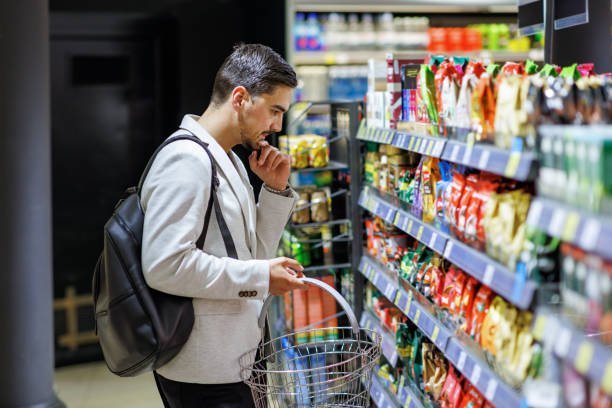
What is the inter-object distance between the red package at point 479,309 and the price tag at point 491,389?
0.75 ft

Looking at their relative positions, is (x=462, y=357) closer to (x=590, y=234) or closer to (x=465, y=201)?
(x=465, y=201)

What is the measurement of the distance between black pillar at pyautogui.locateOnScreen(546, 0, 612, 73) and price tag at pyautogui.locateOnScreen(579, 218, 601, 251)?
202cm

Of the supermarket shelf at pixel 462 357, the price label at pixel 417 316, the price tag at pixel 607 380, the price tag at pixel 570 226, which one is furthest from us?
the price label at pixel 417 316

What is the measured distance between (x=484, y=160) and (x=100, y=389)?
3.54 metres

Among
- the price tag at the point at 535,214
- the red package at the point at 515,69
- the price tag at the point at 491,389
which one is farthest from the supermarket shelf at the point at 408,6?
the price tag at the point at 535,214

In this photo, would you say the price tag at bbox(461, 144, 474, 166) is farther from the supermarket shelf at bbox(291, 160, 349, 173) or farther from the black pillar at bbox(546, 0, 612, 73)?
the supermarket shelf at bbox(291, 160, 349, 173)

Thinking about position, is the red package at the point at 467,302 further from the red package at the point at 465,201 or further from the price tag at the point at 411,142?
the price tag at the point at 411,142

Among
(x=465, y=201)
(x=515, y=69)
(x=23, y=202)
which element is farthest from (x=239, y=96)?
(x=23, y=202)

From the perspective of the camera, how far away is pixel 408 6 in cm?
620

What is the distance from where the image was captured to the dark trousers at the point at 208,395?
2035 millimetres

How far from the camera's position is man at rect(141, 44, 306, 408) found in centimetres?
189

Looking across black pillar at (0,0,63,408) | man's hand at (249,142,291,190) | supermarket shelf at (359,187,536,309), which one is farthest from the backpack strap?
black pillar at (0,0,63,408)

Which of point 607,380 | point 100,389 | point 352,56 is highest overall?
point 352,56

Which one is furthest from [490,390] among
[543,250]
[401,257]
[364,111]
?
[364,111]
